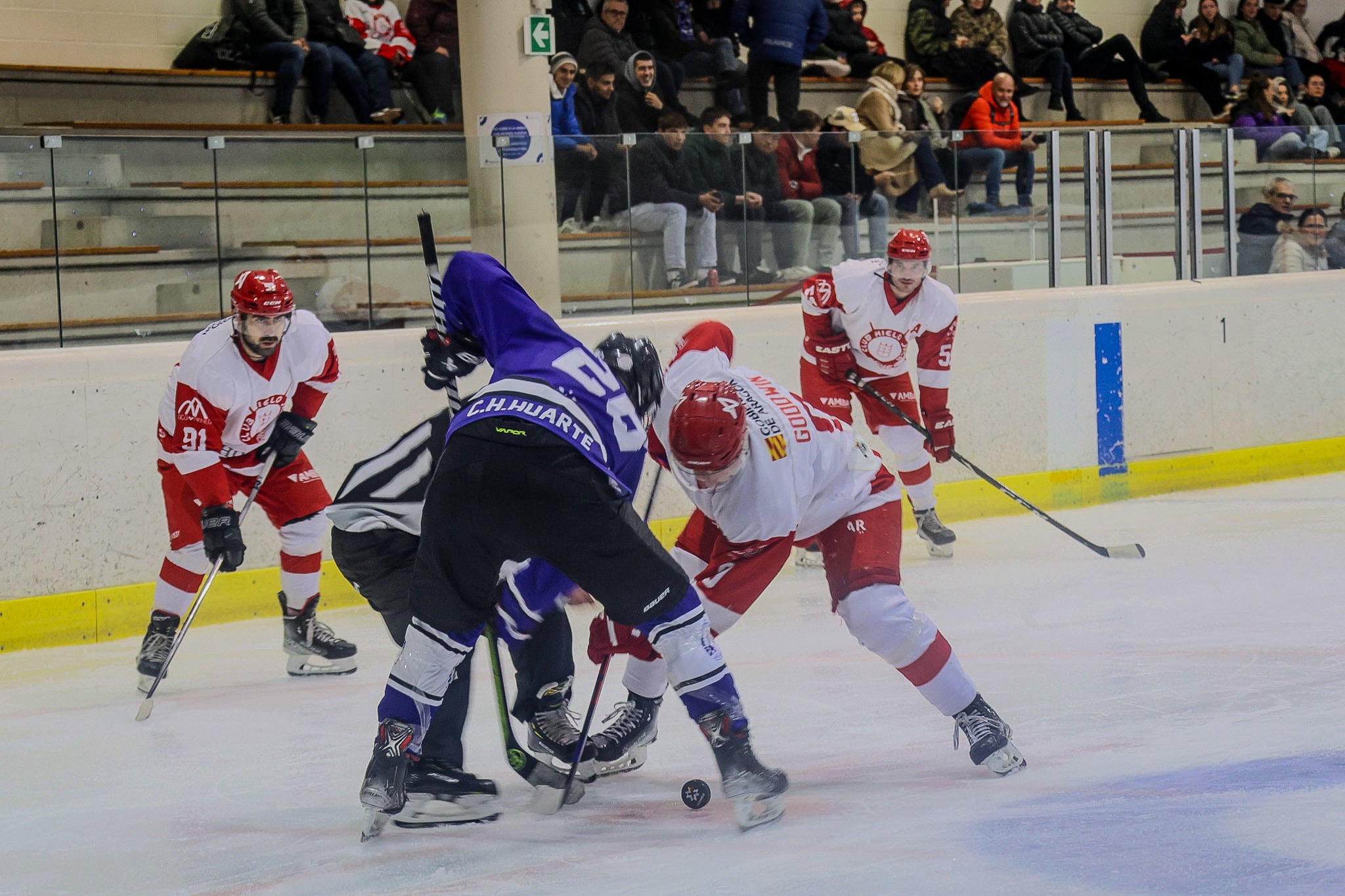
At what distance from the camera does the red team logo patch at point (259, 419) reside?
175 inches

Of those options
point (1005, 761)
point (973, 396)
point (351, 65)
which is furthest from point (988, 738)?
point (351, 65)

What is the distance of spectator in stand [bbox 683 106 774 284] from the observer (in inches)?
250

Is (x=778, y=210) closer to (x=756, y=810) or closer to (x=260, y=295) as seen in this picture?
(x=260, y=295)

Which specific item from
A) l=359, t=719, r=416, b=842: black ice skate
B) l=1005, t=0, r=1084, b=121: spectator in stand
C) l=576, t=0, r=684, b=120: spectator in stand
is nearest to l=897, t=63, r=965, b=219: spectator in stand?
Result: l=1005, t=0, r=1084, b=121: spectator in stand

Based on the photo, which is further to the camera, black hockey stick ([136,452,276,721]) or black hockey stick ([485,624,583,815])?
black hockey stick ([136,452,276,721])

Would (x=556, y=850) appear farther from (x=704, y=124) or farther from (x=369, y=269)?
(x=704, y=124)

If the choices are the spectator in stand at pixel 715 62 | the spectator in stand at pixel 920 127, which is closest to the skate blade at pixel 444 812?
the spectator in stand at pixel 920 127

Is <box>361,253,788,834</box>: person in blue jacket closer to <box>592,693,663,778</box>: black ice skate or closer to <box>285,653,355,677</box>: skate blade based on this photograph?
<box>592,693,663,778</box>: black ice skate

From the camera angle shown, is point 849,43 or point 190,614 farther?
point 849,43

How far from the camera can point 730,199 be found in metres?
6.39

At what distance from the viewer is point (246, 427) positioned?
445 centimetres

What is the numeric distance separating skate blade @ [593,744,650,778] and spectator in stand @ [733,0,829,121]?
5907mm

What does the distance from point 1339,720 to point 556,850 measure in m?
1.91

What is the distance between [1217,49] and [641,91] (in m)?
5.38
